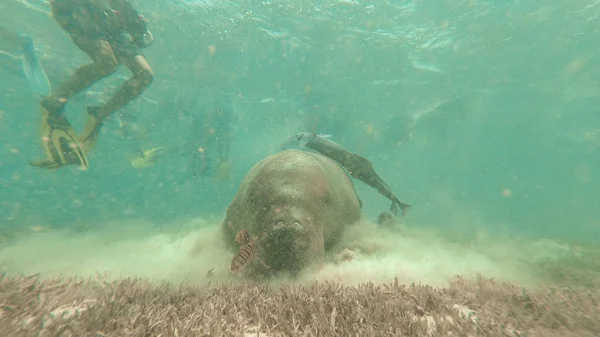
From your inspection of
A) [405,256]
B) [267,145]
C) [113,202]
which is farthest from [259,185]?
[113,202]

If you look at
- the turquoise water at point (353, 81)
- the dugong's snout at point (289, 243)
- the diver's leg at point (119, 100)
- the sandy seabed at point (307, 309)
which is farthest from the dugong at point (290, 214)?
the turquoise water at point (353, 81)

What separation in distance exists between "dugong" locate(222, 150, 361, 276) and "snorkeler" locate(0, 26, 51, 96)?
31.7ft

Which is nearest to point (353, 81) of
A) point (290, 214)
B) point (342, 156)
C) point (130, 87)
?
point (342, 156)

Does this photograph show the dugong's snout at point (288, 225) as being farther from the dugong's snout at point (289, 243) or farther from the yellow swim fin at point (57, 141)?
the yellow swim fin at point (57, 141)

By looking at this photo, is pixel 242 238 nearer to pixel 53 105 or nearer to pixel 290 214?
pixel 290 214

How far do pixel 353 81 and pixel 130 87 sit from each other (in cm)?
2416

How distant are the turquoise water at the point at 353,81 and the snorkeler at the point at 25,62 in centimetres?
114

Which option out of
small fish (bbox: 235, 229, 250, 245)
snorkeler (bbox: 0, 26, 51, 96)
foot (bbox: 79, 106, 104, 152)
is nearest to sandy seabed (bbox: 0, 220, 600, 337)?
small fish (bbox: 235, 229, 250, 245)

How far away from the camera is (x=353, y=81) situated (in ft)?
101

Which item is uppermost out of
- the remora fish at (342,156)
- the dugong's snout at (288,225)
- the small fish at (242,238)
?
the remora fish at (342,156)

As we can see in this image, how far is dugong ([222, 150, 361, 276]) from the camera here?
4.44m

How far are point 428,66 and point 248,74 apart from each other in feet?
56.3

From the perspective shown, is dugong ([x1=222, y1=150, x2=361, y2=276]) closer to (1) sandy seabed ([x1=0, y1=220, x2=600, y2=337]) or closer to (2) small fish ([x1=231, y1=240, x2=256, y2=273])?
(2) small fish ([x1=231, y1=240, x2=256, y2=273])

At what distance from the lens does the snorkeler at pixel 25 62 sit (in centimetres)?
1066
